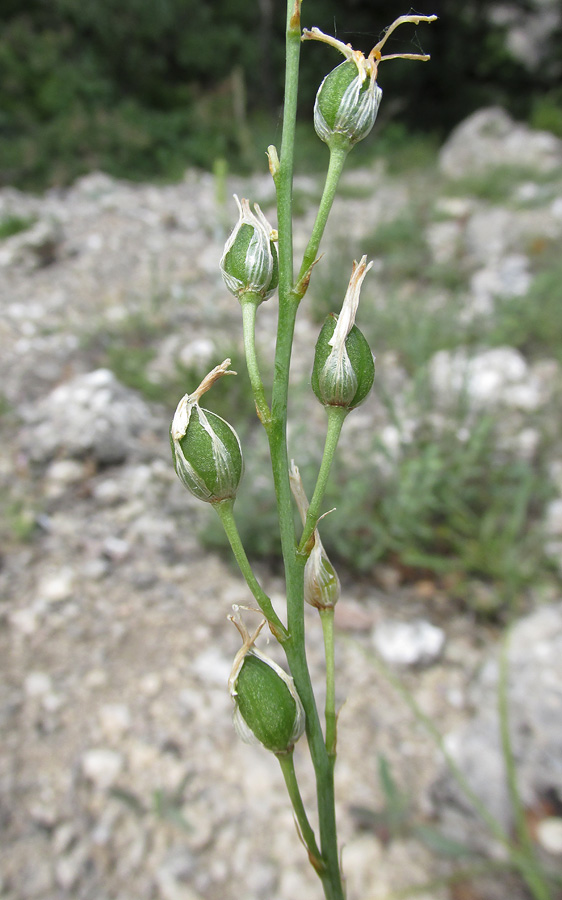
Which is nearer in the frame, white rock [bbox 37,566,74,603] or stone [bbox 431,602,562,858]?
stone [bbox 431,602,562,858]

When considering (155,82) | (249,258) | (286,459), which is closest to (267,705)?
(286,459)

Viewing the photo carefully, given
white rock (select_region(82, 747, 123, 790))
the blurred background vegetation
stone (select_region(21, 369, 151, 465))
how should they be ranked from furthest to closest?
the blurred background vegetation
stone (select_region(21, 369, 151, 465))
white rock (select_region(82, 747, 123, 790))

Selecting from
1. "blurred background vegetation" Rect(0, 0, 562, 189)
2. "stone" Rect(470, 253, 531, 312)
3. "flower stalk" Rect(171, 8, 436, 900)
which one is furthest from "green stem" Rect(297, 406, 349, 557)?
"blurred background vegetation" Rect(0, 0, 562, 189)

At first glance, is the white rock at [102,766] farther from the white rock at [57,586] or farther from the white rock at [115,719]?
the white rock at [57,586]

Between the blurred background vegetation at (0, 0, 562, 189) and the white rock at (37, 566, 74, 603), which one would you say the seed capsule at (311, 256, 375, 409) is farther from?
the blurred background vegetation at (0, 0, 562, 189)

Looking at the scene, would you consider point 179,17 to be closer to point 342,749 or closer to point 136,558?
point 136,558

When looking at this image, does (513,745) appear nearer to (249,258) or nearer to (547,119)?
(249,258)

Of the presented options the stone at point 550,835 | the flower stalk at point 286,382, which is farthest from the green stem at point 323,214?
the stone at point 550,835
